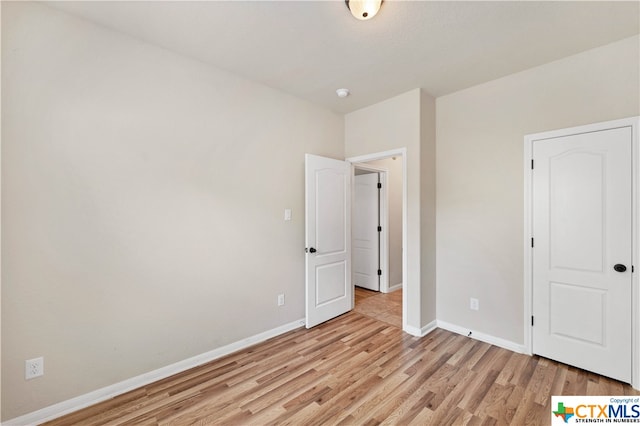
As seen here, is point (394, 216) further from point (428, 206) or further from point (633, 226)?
point (633, 226)

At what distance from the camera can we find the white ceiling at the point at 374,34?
1.84m

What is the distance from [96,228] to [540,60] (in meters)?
3.92

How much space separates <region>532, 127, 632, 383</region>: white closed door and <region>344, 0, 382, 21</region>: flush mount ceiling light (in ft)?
6.44

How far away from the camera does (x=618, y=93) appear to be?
2193 millimetres

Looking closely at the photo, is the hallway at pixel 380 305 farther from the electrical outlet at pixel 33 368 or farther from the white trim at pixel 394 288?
the electrical outlet at pixel 33 368

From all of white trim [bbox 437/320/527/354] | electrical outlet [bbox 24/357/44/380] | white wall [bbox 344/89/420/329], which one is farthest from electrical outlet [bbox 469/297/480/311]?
electrical outlet [bbox 24/357/44/380]

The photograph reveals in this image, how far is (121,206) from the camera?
2.09 m

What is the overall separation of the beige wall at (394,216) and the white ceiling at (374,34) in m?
2.05

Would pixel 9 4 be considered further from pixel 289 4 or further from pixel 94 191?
pixel 289 4

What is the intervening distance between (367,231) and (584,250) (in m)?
2.88

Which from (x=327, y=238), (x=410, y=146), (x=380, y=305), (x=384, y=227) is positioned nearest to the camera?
(x=410, y=146)

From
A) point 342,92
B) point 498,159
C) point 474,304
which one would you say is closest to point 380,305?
point 474,304

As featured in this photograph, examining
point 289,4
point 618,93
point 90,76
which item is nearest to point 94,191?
point 90,76

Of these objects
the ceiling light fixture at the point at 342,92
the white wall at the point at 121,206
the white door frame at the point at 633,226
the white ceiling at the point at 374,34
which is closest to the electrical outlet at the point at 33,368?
the white wall at the point at 121,206
